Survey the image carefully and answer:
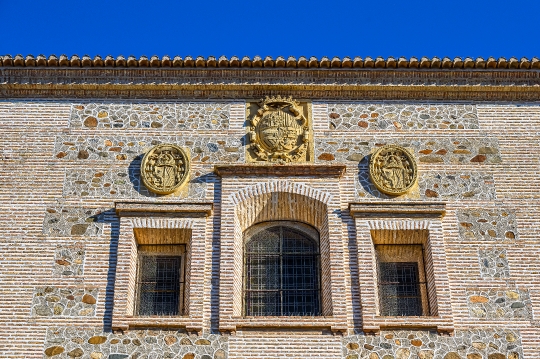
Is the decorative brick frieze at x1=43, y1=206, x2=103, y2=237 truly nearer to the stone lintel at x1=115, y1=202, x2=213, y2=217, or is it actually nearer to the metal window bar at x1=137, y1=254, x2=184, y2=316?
the stone lintel at x1=115, y1=202, x2=213, y2=217

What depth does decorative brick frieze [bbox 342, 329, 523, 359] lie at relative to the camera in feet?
36.0

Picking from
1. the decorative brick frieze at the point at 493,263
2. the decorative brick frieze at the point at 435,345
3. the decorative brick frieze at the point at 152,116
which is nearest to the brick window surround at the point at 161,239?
the decorative brick frieze at the point at 152,116

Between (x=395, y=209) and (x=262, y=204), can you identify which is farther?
(x=262, y=204)

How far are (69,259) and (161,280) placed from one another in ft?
4.56

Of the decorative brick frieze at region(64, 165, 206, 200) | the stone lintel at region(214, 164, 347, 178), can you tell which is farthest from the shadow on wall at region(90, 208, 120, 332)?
the stone lintel at region(214, 164, 347, 178)

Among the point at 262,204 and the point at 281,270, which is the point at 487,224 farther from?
the point at 262,204

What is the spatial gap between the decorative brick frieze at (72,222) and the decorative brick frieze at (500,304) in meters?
5.57

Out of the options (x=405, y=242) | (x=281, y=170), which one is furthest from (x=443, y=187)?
(x=281, y=170)

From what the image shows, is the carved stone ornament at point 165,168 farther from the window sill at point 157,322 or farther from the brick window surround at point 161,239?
the window sill at point 157,322

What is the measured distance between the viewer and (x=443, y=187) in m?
12.4

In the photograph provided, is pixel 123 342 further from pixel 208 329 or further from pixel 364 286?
pixel 364 286

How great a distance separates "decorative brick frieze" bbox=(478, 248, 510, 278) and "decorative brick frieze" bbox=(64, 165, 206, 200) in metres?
4.31

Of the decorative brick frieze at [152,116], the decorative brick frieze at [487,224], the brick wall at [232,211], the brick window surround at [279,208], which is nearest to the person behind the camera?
the brick wall at [232,211]

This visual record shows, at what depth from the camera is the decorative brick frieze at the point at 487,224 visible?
1196 centimetres
